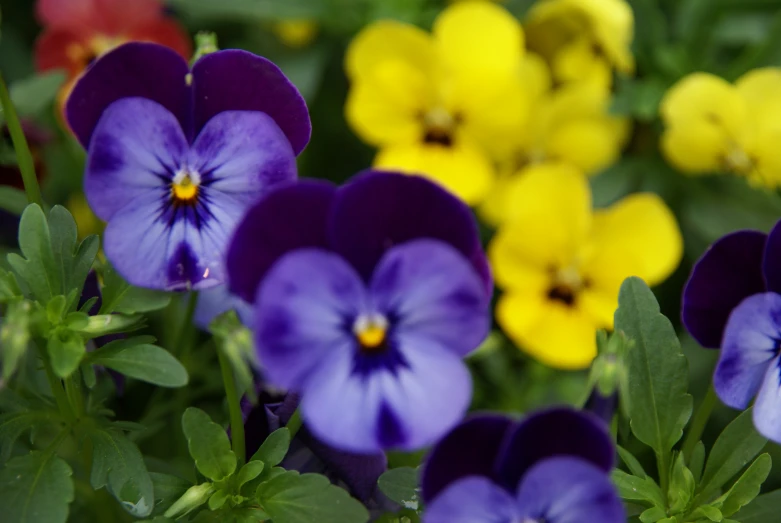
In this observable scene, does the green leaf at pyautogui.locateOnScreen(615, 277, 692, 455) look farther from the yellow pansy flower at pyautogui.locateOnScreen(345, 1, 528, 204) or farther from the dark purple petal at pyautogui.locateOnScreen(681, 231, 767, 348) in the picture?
the yellow pansy flower at pyautogui.locateOnScreen(345, 1, 528, 204)

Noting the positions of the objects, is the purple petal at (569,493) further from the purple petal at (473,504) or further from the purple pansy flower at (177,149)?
the purple pansy flower at (177,149)

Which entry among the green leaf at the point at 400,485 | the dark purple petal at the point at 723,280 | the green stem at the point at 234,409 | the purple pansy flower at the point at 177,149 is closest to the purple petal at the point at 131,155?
the purple pansy flower at the point at 177,149

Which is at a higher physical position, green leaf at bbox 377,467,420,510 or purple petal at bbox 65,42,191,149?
purple petal at bbox 65,42,191,149

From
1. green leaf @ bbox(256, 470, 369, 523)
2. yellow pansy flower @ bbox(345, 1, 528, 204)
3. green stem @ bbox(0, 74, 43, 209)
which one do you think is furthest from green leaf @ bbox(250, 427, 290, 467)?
yellow pansy flower @ bbox(345, 1, 528, 204)

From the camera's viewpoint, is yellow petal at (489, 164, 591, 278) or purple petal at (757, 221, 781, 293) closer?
purple petal at (757, 221, 781, 293)

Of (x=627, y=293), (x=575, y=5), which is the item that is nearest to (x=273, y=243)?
(x=627, y=293)
